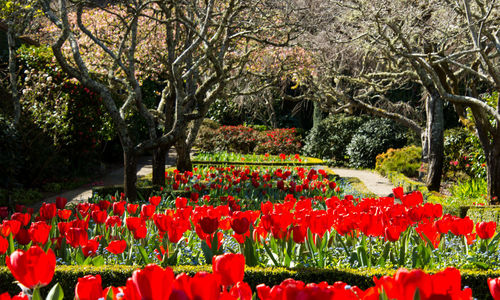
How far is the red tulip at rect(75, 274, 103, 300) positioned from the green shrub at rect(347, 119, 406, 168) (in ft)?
Result: 62.0

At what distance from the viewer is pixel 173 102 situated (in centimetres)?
1166

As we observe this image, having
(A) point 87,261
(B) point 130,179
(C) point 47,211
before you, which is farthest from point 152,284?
(B) point 130,179

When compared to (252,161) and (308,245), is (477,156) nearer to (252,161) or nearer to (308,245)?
(252,161)

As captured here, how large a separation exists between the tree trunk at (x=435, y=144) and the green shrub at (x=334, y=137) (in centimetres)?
857

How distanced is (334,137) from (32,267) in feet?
67.4

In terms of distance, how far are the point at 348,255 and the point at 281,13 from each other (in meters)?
9.28

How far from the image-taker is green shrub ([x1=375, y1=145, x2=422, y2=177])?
16.4 metres

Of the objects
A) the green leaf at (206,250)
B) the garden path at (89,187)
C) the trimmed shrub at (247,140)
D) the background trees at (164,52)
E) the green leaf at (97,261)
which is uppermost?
the background trees at (164,52)

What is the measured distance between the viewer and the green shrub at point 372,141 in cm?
1975

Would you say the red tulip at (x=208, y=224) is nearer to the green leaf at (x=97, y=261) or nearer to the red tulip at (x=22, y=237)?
the green leaf at (x=97, y=261)

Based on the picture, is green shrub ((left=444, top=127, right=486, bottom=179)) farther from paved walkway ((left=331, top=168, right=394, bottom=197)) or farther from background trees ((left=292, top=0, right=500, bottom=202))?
paved walkway ((left=331, top=168, right=394, bottom=197))

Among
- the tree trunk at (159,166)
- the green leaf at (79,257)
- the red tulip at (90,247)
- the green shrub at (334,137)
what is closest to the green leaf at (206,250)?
the red tulip at (90,247)

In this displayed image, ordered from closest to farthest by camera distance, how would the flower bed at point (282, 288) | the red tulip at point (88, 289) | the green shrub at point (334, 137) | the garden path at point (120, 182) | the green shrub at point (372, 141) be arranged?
the flower bed at point (282, 288) → the red tulip at point (88, 289) → the garden path at point (120, 182) → the green shrub at point (372, 141) → the green shrub at point (334, 137)

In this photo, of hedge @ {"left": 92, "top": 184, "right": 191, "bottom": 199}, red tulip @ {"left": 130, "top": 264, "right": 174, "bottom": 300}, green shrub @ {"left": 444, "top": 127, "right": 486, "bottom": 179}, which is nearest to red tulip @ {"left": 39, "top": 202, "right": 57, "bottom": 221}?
red tulip @ {"left": 130, "top": 264, "right": 174, "bottom": 300}
